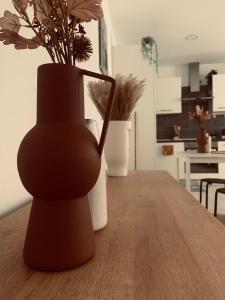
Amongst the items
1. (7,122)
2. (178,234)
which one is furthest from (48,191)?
(7,122)

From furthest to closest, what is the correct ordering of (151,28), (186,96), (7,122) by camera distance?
(186,96)
(151,28)
(7,122)

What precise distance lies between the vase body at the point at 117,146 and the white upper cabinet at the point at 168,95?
486cm

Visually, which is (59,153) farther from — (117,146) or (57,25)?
(117,146)

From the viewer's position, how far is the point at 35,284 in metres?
0.35

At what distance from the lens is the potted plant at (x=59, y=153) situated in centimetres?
38

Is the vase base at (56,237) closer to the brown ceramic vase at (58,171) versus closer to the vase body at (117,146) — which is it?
the brown ceramic vase at (58,171)

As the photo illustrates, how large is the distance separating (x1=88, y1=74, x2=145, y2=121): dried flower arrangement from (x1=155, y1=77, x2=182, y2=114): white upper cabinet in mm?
4916

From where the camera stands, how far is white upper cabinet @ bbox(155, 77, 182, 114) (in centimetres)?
592

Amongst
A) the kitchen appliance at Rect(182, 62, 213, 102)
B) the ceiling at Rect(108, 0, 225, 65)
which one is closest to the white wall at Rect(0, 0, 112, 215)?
the ceiling at Rect(108, 0, 225, 65)

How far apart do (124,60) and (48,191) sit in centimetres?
360

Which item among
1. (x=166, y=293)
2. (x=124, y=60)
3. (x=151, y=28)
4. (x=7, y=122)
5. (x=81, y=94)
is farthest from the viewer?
(x=151, y=28)

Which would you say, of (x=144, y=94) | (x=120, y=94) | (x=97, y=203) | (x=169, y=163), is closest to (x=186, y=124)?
(x=169, y=163)

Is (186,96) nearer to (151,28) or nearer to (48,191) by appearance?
(151,28)

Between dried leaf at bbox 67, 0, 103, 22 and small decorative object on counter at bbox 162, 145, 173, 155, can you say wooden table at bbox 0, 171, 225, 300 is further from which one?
small decorative object on counter at bbox 162, 145, 173, 155
